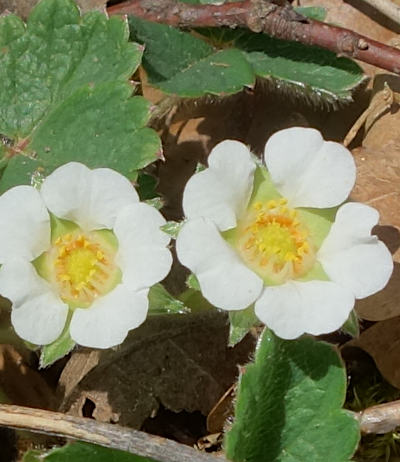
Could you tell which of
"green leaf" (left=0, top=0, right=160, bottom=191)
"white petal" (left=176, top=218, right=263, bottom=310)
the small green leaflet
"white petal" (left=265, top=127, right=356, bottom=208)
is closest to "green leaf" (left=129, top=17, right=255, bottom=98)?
the small green leaflet

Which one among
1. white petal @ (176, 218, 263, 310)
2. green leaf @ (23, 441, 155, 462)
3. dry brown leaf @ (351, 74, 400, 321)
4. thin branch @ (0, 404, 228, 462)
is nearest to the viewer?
white petal @ (176, 218, 263, 310)

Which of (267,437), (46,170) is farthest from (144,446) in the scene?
(46,170)

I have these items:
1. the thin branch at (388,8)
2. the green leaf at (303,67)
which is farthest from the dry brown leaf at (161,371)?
the thin branch at (388,8)

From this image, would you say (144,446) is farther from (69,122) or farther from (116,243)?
(69,122)

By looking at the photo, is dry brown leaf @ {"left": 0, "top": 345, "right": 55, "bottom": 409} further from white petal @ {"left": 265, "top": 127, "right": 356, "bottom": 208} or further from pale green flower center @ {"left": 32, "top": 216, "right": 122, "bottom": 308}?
white petal @ {"left": 265, "top": 127, "right": 356, "bottom": 208}

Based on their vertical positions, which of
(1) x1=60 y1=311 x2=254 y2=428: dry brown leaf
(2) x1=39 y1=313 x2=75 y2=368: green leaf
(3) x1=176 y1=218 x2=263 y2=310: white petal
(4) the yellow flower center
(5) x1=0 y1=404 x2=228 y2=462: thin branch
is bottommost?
(1) x1=60 y1=311 x2=254 y2=428: dry brown leaf

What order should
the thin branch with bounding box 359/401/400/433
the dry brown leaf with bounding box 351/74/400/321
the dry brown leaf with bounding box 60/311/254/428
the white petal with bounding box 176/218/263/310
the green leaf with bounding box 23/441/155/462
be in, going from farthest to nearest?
the dry brown leaf with bounding box 60/311/254/428, the dry brown leaf with bounding box 351/74/400/321, the thin branch with bounding box 359/401/400/433, the green leaf with bounding box 23/441/155/462, the white petal with bounding box 176/218/263/310

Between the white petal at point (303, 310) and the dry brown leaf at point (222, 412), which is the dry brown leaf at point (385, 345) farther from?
the white petal at point (303, 310)

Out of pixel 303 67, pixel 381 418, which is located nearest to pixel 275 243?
pixel 381 418

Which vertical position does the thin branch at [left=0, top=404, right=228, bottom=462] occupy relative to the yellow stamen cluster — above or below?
below
